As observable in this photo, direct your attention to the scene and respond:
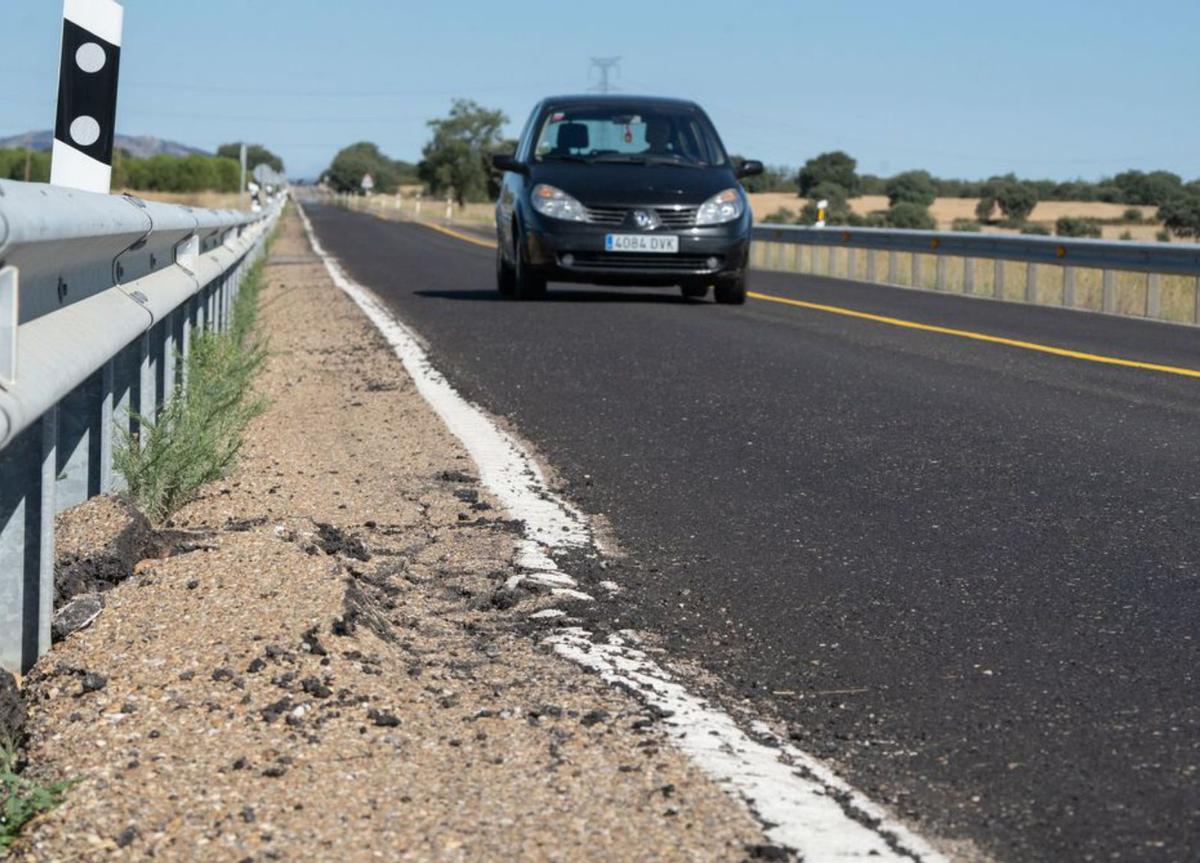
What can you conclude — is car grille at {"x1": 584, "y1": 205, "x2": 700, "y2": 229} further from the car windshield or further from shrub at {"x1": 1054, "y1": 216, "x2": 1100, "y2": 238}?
shrub at {"x1": 1054, "y1": 216, "x2": 1100, "y2": 238}

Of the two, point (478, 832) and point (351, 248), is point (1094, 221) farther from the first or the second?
point (478, 832)

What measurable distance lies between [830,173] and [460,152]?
62422 mm

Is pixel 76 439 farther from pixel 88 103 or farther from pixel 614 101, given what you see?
pixel 614 101

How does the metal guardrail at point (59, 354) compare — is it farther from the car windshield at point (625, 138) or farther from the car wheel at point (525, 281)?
the car windshield at point (625, 138)

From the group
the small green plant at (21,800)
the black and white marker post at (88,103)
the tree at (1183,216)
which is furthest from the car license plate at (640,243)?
the tree at (1183,216)

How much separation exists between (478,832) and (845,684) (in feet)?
4.19

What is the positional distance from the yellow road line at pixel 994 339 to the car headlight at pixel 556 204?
2253 millimetres

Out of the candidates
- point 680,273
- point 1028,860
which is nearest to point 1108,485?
point 1028,860

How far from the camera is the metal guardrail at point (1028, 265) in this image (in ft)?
58.9

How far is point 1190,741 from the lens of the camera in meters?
3.61

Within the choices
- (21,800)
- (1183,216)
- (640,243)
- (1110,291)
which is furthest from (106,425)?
(1183,216)

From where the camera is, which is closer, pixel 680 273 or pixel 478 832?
pixel 478 832

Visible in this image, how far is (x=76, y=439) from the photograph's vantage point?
517cm

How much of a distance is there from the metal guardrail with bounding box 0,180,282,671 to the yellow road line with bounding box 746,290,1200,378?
21.9 ft
